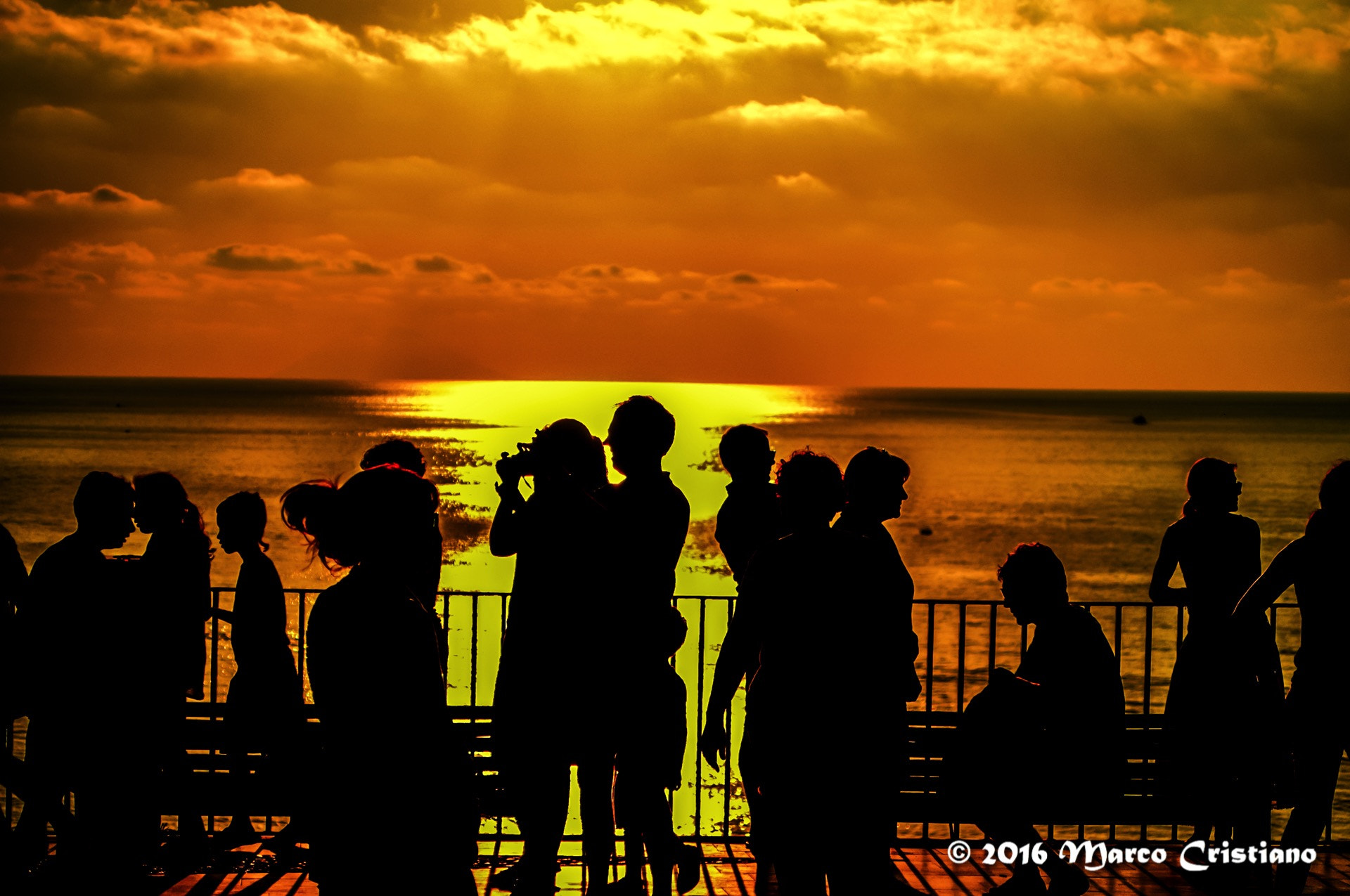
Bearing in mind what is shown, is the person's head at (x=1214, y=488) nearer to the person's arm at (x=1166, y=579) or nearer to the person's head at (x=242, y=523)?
the person's arm at (x=1166, y=579)

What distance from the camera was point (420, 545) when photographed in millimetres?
2893

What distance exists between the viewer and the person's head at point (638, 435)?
175 inches

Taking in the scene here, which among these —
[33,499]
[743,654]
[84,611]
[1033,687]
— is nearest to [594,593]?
[743,654]

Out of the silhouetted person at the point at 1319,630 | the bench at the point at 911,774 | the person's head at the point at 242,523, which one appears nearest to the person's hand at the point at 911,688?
the bench at the point at 911,774

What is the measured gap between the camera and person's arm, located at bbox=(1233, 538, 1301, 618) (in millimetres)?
4473

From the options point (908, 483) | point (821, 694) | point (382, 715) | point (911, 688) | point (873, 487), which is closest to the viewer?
point (382, 715)

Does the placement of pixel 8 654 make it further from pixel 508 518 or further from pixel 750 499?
pixel 750 499

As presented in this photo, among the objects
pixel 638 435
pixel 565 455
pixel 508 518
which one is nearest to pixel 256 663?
pixel 508 518

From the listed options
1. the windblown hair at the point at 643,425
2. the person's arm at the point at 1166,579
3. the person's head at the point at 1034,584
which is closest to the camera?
the person's head at the point at 1034,584

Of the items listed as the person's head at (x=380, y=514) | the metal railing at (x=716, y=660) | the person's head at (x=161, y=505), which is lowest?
the metal railing at (x=716, y=660)

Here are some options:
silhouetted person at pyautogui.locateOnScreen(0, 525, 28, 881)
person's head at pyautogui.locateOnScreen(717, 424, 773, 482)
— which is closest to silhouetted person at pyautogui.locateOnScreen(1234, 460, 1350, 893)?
person's head at pyautogui.locateOnScreen(717, 424, 773, 482)

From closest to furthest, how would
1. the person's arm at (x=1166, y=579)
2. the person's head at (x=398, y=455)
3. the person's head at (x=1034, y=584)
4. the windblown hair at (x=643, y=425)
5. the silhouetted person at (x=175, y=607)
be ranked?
the person's head at (x=1034, y=584)
the windblown hair at (x=643, y=425)
the person's head at (x=398, y=455)
the silhouetted person at (x=175, y=607)
the person's arm at (x=1166, y=579)

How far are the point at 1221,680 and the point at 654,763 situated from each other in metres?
2.48

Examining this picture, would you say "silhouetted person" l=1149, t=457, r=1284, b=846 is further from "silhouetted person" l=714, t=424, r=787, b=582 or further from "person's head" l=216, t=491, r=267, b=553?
"person's head" l=216, t=491, r=267, b=553
